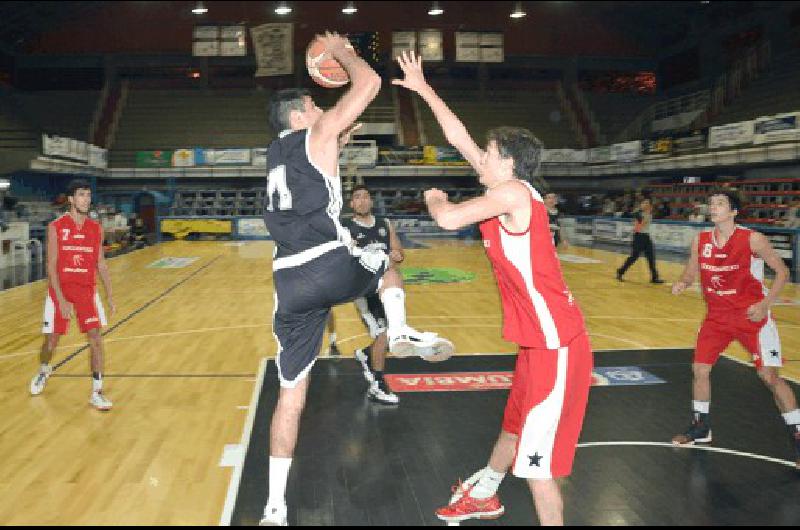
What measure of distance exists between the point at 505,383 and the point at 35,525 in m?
3.97

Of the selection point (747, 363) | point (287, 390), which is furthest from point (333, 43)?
point (747, 363)

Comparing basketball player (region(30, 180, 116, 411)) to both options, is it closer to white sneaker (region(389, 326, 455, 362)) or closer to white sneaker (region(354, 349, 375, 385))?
white sneaker (region(354, 349, 375, 385))

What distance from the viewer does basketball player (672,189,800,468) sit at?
429 cm

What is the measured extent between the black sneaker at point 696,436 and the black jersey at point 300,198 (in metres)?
2.82

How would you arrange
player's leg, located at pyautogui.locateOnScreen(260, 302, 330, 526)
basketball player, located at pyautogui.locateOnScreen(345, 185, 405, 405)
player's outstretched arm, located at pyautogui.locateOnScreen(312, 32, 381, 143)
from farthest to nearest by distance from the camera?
basketball player, located at pyautogui.locateOnScreen(345, 185, 405, 405) < player's leg, located at pyautogui.locateOnScreen(260, 302, 330, 526) < player's outstretched arm, located at pyautogui.locateOnScreen(312, 32, 381, 143)

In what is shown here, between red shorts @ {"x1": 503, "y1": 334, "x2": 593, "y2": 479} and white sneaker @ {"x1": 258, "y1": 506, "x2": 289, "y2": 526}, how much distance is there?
1186 mm

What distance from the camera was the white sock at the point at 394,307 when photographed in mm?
3523

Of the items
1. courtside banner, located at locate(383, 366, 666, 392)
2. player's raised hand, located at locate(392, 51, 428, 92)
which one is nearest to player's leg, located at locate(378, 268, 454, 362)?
player's raised hand, located at locate(392, 51, 428, 92)

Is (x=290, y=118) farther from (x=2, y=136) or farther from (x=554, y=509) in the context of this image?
(x=2, y=136)

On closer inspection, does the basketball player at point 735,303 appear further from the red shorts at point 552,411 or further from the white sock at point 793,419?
the red shorts at point 552,411

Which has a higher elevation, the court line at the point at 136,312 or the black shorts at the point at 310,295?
the black shorts at the point at 310,295

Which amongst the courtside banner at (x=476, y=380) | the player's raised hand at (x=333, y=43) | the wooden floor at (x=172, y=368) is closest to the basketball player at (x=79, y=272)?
the wooden floor at (x=172, y=368)

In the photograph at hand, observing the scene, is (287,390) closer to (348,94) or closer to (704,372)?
(348,94)

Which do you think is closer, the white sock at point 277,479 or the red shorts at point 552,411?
the red shorts at point 552,411
